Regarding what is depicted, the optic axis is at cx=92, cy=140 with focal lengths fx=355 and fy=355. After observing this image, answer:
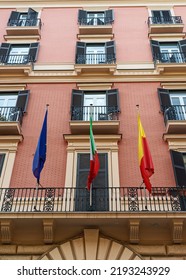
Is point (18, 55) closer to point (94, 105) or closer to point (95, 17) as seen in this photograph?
Result: point (94, 105)

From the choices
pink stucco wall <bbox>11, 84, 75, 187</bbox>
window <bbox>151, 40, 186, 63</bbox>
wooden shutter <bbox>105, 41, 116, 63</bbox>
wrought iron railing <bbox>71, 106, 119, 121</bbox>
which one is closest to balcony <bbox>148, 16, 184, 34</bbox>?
window <bbox>151, 40, 186, 63</bbox>

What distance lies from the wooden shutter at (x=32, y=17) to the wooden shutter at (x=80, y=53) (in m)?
3.36

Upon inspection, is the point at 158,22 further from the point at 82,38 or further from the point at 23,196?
the point at 23,196

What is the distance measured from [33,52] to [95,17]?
505 centimetres

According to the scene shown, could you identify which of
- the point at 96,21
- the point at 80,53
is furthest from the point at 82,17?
the point at 80,53

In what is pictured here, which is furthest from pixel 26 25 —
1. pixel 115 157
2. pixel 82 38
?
pixel 115 157

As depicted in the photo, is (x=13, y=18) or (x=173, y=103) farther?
(x=13, y=18)

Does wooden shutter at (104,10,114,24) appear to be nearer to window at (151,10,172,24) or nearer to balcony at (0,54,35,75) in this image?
window at (151,10,172,24)

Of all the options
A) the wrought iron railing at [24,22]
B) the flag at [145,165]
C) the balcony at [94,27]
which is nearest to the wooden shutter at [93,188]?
the flag at [145,165]

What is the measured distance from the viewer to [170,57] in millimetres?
17219

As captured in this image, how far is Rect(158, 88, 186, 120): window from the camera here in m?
14.1

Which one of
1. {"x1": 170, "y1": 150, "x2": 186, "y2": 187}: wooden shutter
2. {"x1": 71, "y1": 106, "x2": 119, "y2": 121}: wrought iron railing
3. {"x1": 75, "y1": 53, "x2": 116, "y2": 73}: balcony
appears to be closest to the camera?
{"x1": 170, "y1": 150, "x2": 186, "y2": 187}: wooden shutter

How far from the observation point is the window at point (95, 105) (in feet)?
47.0

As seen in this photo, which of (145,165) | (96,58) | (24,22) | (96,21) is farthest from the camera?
(96,21)
